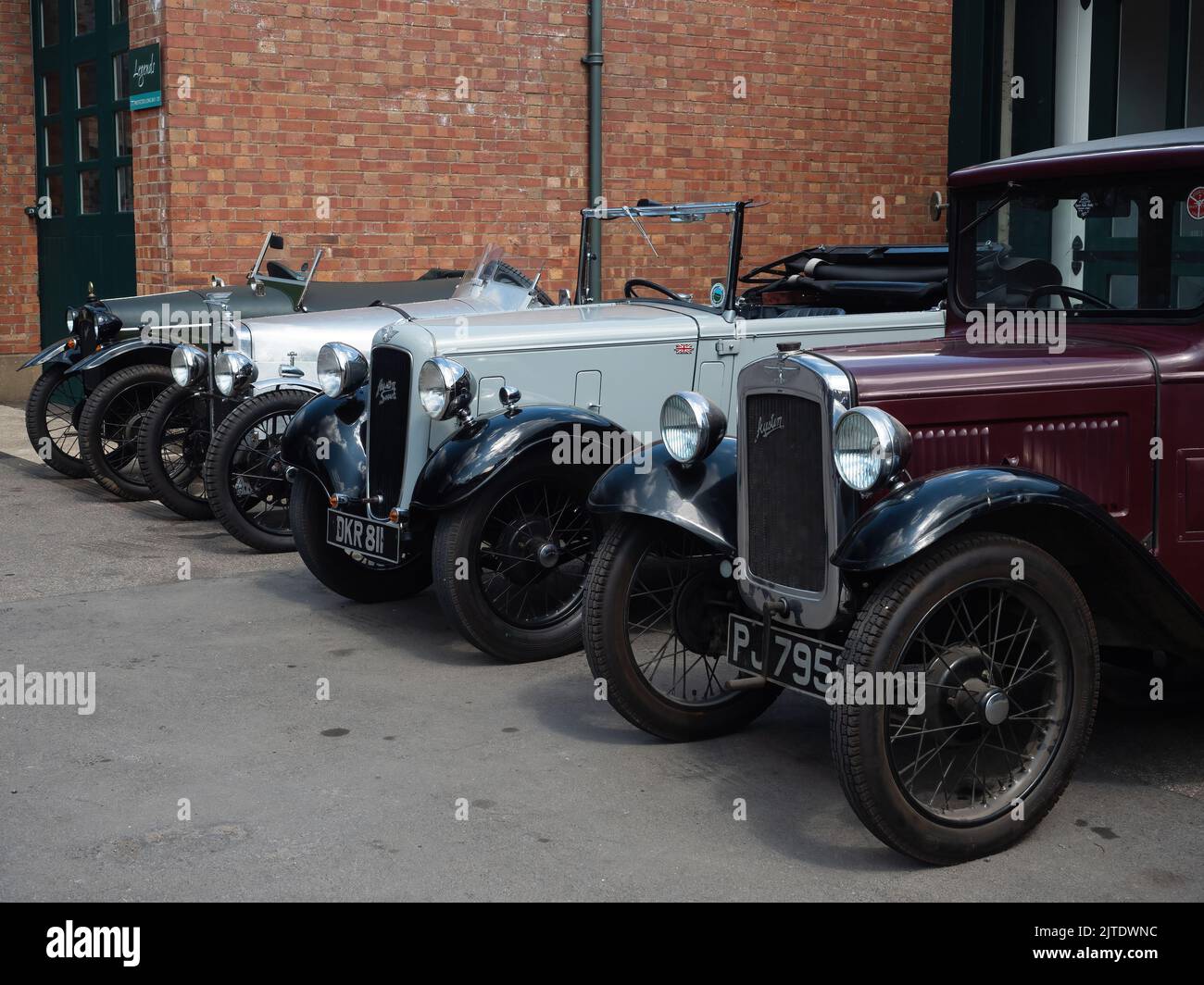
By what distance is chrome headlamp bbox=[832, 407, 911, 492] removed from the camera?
3580 millimetres

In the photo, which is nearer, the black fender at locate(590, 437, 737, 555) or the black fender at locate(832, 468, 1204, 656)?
the black fender at locate(832, 468, 1204, 656)

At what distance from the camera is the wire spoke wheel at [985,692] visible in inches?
141

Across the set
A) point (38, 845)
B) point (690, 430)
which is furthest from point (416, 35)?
point (38, 845)

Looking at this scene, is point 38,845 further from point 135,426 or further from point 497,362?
point 135,426

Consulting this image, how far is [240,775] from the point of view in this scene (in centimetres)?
421

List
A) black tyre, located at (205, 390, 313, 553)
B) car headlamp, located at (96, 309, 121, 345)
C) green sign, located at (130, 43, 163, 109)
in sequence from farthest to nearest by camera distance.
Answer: green sign, located at (130, 43, 163, 109)
car headlamp, located at (96, 309, 121, 345)
black tyre, located at (205, 390, 313, 553)

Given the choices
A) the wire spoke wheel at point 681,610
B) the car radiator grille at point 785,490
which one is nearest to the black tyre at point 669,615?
the wire spoke wheel at point 681,610

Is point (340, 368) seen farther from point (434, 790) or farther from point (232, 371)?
point (434, 790)

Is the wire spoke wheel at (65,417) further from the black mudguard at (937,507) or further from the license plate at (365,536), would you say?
the black mudguard at (937,507)

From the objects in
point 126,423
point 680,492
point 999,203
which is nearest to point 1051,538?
point 680,492

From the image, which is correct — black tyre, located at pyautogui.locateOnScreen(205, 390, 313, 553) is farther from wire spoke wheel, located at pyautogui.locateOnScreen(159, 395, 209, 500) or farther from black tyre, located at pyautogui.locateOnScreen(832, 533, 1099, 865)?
black tyre, located at pyautogui.locateOnScreen(832, 533, 1099, 865)

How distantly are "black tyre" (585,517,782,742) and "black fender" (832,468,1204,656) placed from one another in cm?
80

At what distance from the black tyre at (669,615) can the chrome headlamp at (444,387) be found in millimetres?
1357

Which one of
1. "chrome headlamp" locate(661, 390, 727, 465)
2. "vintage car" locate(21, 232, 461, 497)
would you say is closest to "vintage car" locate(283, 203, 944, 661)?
"chrome headlamp" locate(661, 390, 727, 465)
